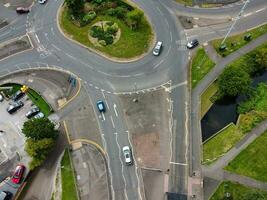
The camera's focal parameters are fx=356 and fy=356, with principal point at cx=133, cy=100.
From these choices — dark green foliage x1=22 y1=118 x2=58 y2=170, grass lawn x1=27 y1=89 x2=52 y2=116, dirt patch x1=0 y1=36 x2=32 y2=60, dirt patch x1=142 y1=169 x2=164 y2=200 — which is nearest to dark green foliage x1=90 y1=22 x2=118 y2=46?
dirt patch x1=0 y1=36 x2=32 y2=60

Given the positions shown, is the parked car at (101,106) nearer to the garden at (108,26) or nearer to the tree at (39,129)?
the tree at (39,129)

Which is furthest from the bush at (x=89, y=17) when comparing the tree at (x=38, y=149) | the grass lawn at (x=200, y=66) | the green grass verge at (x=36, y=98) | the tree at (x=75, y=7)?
the tree at (x=38, y=149)

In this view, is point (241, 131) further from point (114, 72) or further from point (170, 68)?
point (114, 72)

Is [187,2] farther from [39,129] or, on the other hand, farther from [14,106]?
[39,129]

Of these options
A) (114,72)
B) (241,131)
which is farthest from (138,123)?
(241,131)

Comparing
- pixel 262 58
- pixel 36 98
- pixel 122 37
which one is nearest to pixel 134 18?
pixel 122 37

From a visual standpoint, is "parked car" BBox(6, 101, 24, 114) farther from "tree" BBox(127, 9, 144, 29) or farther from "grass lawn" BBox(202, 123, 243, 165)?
"grass lawn" BBox(202, 123, 243, 165)
